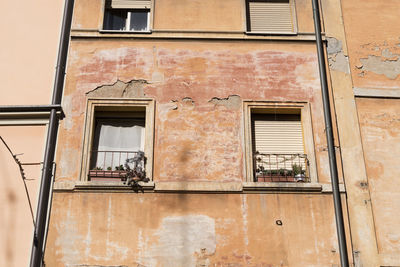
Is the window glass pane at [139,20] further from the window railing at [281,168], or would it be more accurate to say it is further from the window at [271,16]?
the window railing at [281,168]

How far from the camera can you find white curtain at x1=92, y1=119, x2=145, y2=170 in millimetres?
9805

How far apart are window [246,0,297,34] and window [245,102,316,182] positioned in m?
1.96

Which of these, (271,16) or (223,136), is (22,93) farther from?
(271,16)

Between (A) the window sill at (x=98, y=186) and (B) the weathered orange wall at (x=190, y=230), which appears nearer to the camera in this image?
(B) the weathered orange wall at (x=190, y=230)

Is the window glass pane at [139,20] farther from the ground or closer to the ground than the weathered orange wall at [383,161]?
farther from the ground

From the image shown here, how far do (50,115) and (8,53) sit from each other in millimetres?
1919

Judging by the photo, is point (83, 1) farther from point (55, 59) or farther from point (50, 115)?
point (50, 115)

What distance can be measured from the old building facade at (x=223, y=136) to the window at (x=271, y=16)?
1.2 inches

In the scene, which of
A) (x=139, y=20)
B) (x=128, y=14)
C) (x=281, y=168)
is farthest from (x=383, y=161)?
(x=128, y=14)

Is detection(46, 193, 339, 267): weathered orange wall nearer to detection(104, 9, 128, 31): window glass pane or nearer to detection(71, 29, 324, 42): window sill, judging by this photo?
detection(71, 29, 324, 42): window sill

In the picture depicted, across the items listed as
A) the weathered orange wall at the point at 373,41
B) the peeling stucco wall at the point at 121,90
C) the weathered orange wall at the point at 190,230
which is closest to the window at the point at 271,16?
the weathered orange wall at the point at 373,41

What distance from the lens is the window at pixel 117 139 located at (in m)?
9.55

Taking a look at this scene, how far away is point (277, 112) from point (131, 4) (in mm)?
4101

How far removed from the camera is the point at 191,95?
10.2 meters
